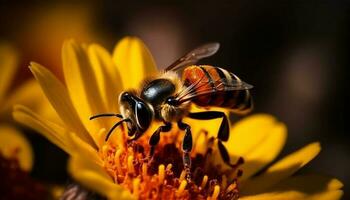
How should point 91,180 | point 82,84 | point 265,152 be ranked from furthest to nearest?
point 265,152 < point 82,84 < point 91,180

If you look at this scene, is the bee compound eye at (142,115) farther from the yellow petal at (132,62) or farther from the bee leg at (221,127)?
the yellow petal at (132,62)

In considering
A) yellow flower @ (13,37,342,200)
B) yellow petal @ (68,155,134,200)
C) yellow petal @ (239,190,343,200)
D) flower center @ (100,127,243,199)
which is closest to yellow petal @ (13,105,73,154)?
yellow flower @ (13,37,342,200)

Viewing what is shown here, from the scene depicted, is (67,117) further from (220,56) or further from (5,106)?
(220,56)

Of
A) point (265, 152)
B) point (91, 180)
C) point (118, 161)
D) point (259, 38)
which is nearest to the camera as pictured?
point (91, 180)

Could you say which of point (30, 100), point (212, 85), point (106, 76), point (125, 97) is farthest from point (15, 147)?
point (212, 85)

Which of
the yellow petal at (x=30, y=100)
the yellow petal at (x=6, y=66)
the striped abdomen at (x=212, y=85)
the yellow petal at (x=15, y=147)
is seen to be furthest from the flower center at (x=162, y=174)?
the yellow petal at (x=6, y=66)

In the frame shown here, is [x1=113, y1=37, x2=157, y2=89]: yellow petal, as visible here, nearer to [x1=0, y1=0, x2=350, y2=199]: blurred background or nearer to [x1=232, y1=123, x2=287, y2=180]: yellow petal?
[x1=232, y1=123, x2=287, y2=180]: yellow petal

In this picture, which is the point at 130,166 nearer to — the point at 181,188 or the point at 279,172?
the point at 181,188
